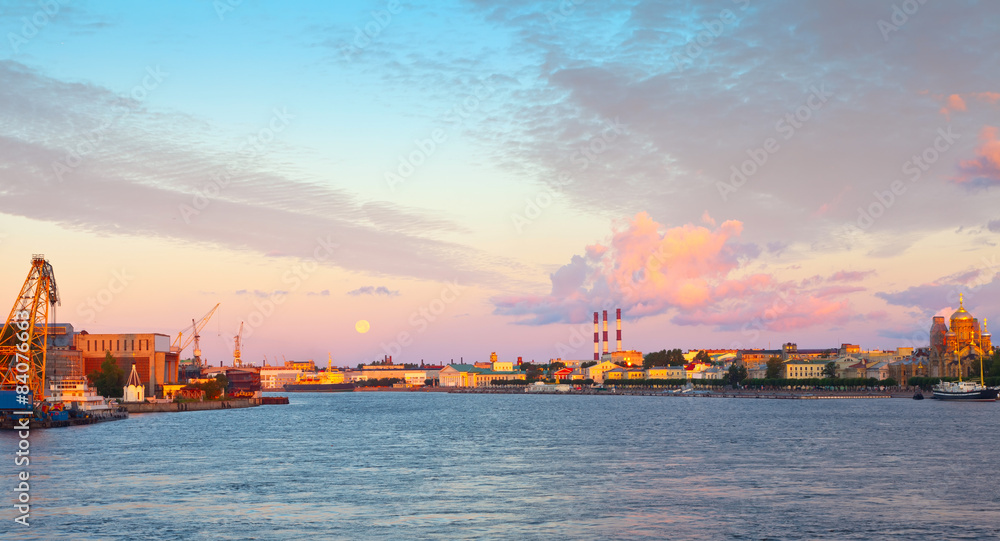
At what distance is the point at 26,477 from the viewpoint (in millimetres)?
36188

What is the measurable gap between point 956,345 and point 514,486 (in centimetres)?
14686

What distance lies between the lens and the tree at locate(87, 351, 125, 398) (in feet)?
350

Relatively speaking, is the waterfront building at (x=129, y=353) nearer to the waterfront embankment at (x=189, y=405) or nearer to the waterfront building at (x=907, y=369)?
the waterfront embankment at (x=189, y=405)

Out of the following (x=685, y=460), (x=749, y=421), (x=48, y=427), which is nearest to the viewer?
(x=685, y=460)

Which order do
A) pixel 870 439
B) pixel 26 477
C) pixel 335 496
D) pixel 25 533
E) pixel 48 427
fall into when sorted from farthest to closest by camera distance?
1. pixel 48 427
2. pixel 870 439
3. pixel 26 477
4. pixel 335 496
5. pixel 25 533

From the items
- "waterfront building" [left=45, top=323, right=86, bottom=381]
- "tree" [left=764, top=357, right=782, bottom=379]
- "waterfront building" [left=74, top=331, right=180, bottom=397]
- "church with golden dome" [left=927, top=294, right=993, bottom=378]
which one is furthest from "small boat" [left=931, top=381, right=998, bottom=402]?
"waterfront building" [left=74, top=331, right=180, bottom=397]

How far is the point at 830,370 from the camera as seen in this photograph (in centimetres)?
18925

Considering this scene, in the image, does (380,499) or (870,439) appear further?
(870,439)

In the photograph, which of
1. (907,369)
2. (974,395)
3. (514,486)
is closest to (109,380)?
(514,486)

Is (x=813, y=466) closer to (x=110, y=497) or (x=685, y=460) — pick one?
(x=685, y=460)

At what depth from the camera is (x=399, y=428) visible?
72125mm

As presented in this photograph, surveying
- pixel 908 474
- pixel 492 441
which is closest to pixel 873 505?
pixel 908 474

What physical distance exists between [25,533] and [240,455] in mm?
22514

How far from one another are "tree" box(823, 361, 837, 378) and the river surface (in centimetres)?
→ 13167
